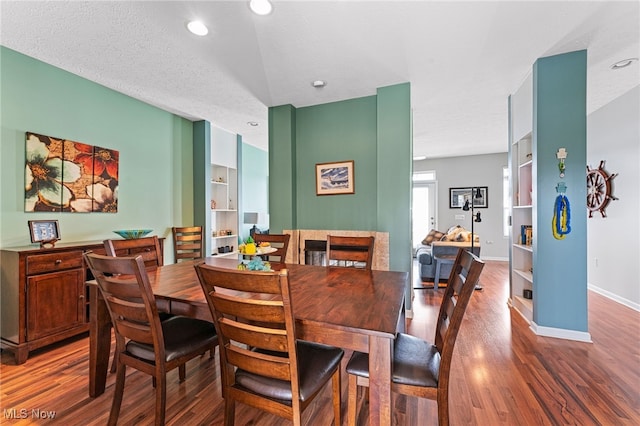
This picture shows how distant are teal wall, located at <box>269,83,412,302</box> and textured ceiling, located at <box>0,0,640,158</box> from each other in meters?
0.23

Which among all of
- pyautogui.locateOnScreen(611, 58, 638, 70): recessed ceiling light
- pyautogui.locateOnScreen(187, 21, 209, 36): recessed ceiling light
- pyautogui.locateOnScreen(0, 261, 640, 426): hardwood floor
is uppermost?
pyautogui.locateOnScreen(611, 58, 638, 70): recessed ceiling light

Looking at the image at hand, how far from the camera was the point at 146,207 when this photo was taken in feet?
12.7

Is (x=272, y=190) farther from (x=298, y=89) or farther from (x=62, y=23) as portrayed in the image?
(x=62, y=23)

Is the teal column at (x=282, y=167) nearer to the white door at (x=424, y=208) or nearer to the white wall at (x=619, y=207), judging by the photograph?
the white wall at (x=619, y=207)

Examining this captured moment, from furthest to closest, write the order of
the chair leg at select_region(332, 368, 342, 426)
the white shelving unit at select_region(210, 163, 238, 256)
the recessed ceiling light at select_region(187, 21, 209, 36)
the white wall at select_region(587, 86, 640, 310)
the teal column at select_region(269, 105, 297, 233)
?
the white shelving unit at select_region(210, 163, 238, 256) < the teal column at select_region(269, 105, 297, 233) < the white wall at select_region(587, 86, 640, 310) < the recessed ceiling light at select_region(187, 21, 209, 36) < the chair leg at select_region(332, 368, 342, 426)

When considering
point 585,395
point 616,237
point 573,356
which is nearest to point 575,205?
point 573,356

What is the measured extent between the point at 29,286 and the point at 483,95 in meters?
5.16

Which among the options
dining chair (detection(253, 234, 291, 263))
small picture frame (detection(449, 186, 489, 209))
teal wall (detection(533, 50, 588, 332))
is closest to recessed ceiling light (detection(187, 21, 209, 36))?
dining chair (detection(253, 234, 291, 263))

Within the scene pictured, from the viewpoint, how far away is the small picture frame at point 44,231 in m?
2.51

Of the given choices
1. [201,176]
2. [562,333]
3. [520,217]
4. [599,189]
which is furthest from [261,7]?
[599,189]

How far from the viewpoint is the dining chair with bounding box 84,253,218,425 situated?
1314 millimetres

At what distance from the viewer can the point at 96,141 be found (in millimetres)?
3260
